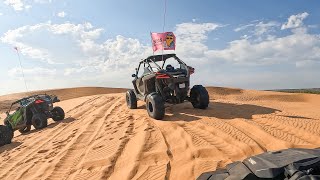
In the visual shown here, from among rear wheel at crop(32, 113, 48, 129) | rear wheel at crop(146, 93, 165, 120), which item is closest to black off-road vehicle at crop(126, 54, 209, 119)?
rear wheel at crop(146, 93, 165, 120)

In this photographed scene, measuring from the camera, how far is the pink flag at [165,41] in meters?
12.9

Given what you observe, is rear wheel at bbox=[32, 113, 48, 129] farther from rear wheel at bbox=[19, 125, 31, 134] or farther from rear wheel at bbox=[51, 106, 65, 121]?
rear wheel at bbox=[51, 106, 65, 121]

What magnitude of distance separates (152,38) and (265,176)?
10.3 m

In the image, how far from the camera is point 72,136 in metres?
9.29

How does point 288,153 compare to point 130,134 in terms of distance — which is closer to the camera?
point 288,153

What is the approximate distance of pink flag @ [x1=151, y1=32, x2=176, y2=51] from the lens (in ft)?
42.2

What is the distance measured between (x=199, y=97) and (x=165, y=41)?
279 cm

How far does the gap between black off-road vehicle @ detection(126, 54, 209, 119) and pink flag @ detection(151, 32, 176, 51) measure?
3.25 ft

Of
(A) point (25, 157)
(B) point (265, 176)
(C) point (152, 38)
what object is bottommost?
(A) point (25, 157)

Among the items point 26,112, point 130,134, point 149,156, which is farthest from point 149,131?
point 26,112

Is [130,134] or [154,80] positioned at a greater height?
[154,80]

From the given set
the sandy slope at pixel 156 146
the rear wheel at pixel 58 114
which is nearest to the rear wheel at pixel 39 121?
the rear wheel at pixel 58 114

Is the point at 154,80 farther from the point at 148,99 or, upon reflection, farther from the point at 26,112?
the point at 26,112

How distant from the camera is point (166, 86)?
1106 centimetres
